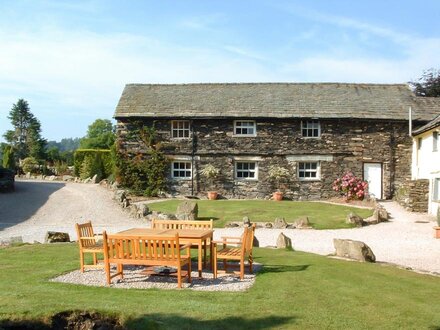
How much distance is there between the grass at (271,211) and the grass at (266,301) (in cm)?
1028

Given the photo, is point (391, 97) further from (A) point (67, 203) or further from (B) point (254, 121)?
(A) point (67, 203)

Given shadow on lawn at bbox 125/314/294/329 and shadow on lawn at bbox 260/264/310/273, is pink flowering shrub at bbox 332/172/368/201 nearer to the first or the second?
shadow on lawn at bbox 260/264/310/273

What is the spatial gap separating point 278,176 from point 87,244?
20.2 meters

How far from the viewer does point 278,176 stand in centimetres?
3003

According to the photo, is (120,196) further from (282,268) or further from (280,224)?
(282,268)

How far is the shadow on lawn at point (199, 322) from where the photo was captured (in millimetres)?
6621

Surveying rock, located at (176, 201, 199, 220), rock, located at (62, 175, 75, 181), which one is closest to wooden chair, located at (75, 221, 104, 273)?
rock, located at (176, 201, 199, 220)

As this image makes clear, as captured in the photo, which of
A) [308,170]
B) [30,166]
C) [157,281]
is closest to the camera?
[157,281]

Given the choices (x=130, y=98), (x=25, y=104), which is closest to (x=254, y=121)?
(x=130, y=98)

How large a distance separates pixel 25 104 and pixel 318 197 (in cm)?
5599

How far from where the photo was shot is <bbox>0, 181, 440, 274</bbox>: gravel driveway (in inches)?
586

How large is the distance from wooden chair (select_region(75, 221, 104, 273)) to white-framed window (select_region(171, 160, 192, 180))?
1959cm

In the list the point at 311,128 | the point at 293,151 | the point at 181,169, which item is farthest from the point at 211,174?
the point at 311,128

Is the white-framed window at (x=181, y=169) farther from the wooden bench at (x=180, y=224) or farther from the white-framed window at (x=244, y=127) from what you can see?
the wooden bench at (x=180, y=224)
